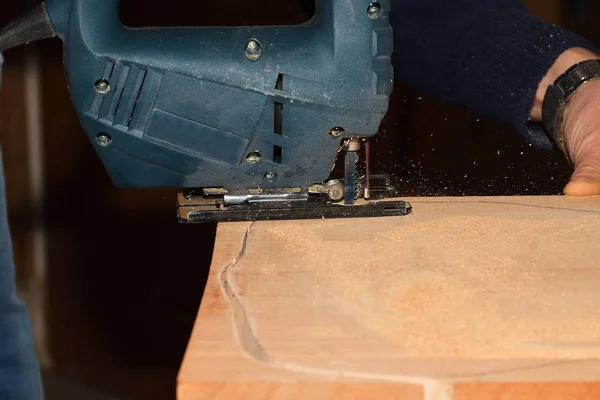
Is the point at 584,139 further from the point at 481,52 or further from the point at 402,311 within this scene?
the point at 402,311

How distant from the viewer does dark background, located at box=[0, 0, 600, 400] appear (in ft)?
8.58

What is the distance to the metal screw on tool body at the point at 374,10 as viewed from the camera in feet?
4.34

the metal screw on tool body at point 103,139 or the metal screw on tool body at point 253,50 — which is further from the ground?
the metal screw on tool body at point 253,50

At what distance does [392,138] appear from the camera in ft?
8.25

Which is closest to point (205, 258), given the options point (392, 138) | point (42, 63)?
point (392, 138)

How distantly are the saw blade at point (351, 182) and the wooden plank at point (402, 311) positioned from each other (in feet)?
0.18

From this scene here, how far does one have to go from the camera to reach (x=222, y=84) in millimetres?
1335

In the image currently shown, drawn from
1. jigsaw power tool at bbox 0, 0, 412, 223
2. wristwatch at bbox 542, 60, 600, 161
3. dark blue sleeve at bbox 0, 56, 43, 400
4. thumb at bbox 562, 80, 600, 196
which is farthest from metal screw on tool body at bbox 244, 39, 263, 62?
wristwatch at bbox 542, 60, 600, 161

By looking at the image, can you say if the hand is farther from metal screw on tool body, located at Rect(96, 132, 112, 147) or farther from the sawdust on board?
metal screw on tool body, located at Rect(96, 132, 112, 147)

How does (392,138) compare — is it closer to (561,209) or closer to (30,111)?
(561,209)

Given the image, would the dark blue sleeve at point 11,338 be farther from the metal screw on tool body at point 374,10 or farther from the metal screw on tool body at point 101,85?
the metal screw on tool body at point 374,10

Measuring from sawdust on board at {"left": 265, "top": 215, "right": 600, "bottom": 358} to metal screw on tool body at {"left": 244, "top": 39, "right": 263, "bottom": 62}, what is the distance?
10.6 inches

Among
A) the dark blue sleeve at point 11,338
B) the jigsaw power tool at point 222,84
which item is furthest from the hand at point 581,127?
the dark blue sleeve at point 11,338

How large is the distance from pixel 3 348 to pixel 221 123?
531 millimetres
